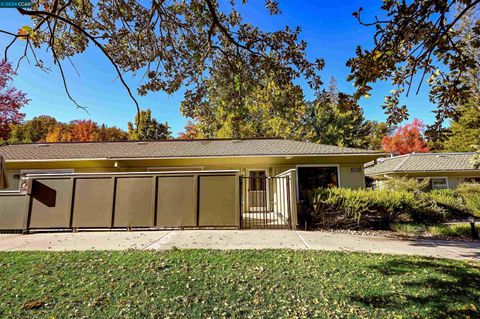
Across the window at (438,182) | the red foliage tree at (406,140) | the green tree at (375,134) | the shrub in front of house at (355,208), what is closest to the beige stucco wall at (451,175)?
the window at (438,182)

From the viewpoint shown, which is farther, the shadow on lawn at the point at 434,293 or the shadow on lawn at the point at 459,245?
the shadow on lawn at the point at 459,245

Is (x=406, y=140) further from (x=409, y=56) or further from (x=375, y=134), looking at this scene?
(x=409, y=56)

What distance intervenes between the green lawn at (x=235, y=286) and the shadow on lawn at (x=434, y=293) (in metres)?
0.01

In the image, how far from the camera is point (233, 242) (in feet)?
21.7

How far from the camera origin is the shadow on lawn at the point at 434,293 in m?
3.28

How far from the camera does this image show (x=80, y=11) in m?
5.84

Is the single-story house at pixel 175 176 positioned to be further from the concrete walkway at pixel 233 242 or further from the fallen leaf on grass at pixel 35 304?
the fallen leaf on grass at pixel 35 304

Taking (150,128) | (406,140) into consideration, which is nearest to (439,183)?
(406,140)

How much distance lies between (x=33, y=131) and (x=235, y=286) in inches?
1619

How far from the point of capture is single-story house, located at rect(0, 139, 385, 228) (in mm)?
8453

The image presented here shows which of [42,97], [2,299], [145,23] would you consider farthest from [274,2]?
[2,299]

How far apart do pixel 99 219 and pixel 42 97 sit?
391cm

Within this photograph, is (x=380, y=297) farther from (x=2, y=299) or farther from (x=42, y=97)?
(x=42, y=97)

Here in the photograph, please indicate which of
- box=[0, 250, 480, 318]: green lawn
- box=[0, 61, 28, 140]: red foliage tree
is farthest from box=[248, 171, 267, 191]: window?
box=[0, 61, 28, 140]: red foliage tree
